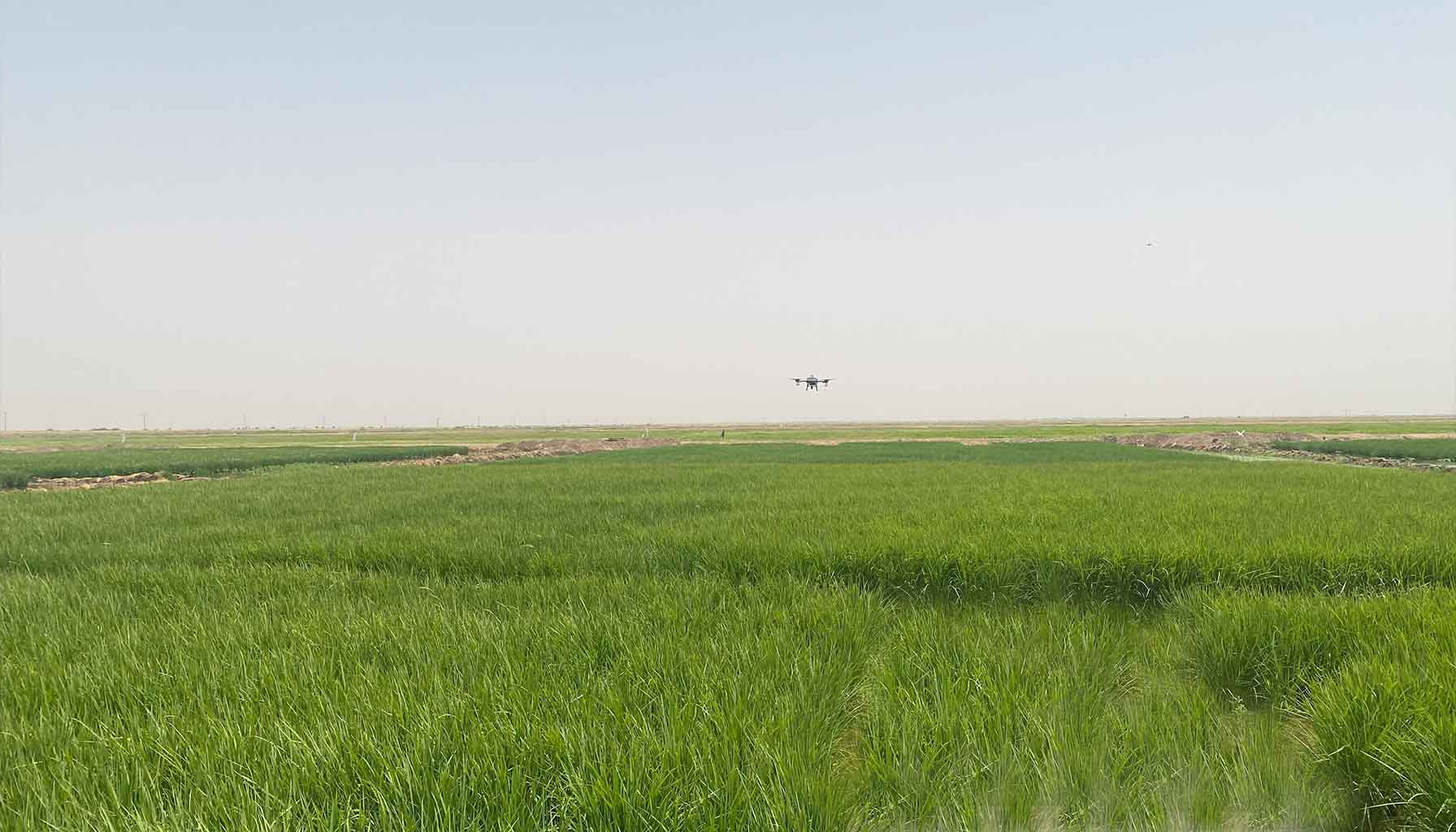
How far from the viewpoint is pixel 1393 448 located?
2855 centimetres

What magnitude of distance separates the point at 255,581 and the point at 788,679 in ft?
15.5

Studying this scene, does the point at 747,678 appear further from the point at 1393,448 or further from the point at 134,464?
the point at 1393,448

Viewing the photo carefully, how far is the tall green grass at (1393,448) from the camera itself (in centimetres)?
2580

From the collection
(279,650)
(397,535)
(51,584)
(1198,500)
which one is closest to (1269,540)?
(1198,500)

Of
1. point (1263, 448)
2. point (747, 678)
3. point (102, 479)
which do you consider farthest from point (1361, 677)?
point (1263, 448)

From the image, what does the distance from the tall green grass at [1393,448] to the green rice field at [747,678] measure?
29597 mm

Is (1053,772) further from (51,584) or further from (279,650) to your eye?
(51,584)

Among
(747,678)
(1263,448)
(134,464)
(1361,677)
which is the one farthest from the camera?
(1263,448)

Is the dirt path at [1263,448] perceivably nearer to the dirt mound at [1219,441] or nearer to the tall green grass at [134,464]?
the dirt mound at [1219,441]

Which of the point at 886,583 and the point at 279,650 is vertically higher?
the point at 279,650

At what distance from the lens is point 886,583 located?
5.25 meters

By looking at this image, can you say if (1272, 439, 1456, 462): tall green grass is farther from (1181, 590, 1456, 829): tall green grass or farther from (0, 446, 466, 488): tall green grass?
(0, 446, 466, 488): tall green grass

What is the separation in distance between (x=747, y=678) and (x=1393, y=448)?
41.7 m

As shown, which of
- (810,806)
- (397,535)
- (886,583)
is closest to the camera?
(810,806)
